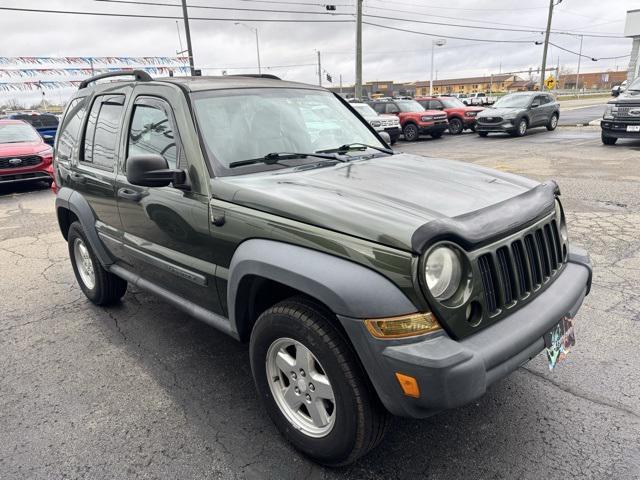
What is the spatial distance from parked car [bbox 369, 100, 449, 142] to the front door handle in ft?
58.3

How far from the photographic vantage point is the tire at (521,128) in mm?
18375

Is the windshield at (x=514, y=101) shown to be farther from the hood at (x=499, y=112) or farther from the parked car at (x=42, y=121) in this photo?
Result: the parked car at (x=42, y=121)

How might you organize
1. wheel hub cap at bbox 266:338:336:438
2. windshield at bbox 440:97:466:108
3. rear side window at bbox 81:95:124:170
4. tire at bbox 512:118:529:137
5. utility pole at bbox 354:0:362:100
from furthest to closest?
utility pole at bbox 354:0:362:100, windshield at bbox 440:97:466:108, tire at bbox 512:118:529:137, rear side window at bbox 81:95:124:170, wheel hub cap at bbox 266:338:336:438

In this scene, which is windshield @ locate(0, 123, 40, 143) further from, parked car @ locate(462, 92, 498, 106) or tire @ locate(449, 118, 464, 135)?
parked car @ locate(462, 92, 498, 106)

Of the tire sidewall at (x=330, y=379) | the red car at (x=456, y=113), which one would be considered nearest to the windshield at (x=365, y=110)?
the red car at (x=456, y=113)

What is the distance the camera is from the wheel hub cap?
234 centimetres

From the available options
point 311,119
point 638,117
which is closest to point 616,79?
point 638,117

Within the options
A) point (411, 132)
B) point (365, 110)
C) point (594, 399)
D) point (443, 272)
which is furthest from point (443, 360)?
point (411, 132)

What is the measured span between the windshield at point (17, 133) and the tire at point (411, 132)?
13609 millimetres

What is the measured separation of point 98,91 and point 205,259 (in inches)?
84.1

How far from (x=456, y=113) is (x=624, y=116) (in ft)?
31.8

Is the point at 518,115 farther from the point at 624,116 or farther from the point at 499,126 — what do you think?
the point at 624,116

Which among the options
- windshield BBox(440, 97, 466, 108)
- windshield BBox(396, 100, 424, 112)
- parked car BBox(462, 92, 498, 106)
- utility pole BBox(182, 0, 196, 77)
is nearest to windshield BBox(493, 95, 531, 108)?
windshield BBox(440, 97, 466, 108)

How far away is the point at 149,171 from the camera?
2674 millimetres
